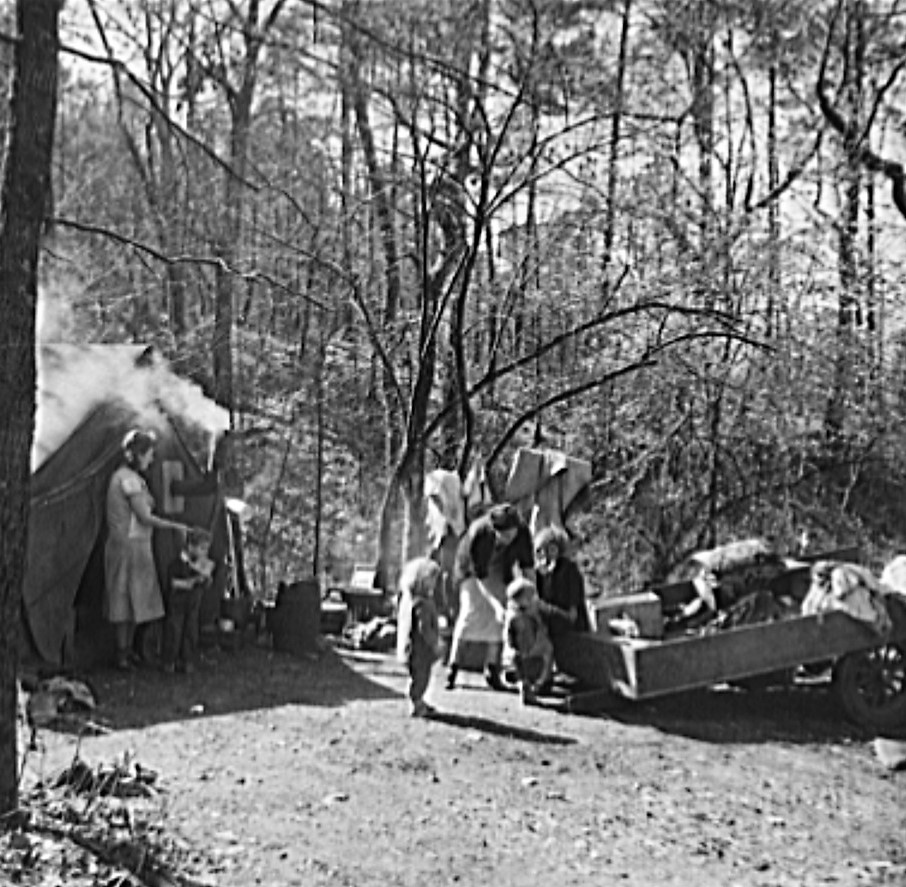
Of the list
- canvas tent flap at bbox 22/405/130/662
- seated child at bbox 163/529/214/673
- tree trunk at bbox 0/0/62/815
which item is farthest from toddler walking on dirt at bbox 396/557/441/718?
tree trunk at bbox 0/0/62/815

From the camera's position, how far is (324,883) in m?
6.32

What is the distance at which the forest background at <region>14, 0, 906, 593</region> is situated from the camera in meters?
17.5

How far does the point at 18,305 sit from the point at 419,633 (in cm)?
448

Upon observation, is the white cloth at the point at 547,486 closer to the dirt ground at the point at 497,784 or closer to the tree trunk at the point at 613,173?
the dirt ground at the point at 497,784

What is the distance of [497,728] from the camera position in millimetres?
9750

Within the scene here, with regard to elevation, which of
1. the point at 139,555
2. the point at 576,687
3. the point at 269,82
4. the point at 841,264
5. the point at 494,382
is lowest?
the point at 576,687

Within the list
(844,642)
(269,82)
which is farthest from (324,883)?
(269,82)

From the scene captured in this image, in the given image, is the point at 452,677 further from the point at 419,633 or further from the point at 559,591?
the point at 419,633

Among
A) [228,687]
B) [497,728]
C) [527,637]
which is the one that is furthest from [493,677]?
[228,687]

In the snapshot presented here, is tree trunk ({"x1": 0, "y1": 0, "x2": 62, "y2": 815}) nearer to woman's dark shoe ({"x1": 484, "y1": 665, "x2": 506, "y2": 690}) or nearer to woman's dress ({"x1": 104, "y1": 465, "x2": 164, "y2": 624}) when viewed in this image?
woman's dress ({"x1": 104, "y1": 465, "x2": 164, "y2": 624})

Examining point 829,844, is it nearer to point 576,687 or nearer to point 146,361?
point 576,687

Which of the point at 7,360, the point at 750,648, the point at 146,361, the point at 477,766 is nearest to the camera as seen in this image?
the point at 7,360

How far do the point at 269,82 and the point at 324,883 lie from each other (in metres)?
12.3

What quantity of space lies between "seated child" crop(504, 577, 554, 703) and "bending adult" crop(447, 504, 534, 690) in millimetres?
733
